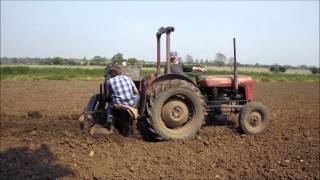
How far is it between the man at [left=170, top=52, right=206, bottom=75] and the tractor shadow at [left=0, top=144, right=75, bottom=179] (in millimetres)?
3022

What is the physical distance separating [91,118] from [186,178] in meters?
2.86

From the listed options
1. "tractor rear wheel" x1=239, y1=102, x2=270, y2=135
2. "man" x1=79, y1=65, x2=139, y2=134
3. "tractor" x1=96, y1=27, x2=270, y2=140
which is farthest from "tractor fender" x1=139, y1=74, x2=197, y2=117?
"tractor rear wheel" x1=239, y1=102, x2=270, y2=135

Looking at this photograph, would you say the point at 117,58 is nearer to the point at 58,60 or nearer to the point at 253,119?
the point at 253,119

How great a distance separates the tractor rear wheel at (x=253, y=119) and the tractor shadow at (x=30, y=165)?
409 cm

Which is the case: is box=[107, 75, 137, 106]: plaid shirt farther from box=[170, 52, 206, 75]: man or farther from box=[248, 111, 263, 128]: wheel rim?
box=[248, 111, 263, 128]: wheel rim

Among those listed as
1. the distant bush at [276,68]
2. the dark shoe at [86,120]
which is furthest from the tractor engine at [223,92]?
the distant bush at [276,68]

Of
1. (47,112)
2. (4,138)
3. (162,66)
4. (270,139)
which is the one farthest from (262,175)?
(47,112)

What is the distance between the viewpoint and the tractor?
7828 millimetres

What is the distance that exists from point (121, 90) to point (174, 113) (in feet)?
3.78

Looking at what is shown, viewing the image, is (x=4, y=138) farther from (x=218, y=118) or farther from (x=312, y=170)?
(x=312, y=170)

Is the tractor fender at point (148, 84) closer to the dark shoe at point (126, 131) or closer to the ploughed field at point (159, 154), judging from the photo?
the dark shoe at point (126, 131)

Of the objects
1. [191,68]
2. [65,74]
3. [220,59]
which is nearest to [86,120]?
[191,68]

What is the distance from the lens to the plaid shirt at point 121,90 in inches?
306

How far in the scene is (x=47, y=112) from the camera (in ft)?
42.0
